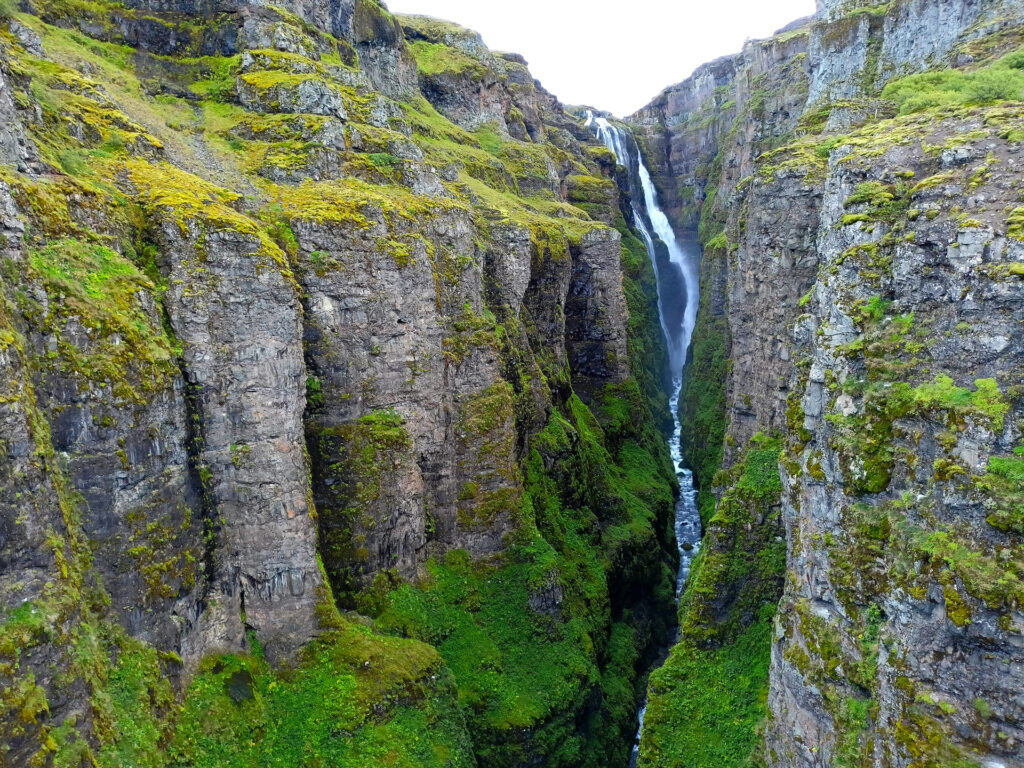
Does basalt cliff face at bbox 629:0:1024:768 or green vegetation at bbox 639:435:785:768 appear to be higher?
basalt cliff face at bbox 629:0:1024:768

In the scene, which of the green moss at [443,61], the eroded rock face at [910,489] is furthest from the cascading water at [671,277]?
the eroded rock face at [910,489]

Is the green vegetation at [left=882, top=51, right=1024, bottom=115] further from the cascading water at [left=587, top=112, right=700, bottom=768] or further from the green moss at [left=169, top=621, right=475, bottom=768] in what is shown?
the cascading water at [left=587, top=112, right=700, bottom=768]

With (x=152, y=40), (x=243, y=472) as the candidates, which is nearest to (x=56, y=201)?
(x=243, y=472)

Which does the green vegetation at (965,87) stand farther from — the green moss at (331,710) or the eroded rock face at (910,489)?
the green moss at (331,710)

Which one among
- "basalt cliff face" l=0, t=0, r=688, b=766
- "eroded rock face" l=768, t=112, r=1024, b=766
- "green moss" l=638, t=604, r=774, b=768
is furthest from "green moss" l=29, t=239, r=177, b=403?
"green moss" l=638, t=604, r=774, b=768

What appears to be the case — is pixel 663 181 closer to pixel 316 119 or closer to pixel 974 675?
pixel 316 119

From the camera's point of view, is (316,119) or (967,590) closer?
(967,590)

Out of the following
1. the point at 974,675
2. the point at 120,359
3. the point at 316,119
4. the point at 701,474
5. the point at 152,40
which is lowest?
the point at 701,474
